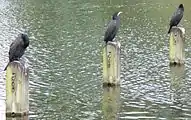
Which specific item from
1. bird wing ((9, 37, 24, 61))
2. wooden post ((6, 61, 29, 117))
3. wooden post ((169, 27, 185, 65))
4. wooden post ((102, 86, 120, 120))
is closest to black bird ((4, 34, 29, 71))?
bird wing ((9, 37, 24, 61))

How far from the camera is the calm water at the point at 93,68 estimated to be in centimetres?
1160

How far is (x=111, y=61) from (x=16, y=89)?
10.6 feet

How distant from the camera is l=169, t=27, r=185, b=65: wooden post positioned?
16.2 meters

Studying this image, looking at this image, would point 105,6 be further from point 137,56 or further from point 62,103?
point 62,103

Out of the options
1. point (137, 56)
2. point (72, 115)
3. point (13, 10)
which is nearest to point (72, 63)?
point (137, 56)

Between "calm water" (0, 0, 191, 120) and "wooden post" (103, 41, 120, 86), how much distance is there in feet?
1.25

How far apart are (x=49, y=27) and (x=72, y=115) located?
14.8 meters

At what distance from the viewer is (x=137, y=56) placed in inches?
700

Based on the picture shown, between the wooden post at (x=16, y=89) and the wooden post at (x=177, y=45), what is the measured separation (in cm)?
655

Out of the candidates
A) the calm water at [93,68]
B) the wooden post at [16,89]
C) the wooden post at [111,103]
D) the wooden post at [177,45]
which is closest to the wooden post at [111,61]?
the wooden post at [111,103]

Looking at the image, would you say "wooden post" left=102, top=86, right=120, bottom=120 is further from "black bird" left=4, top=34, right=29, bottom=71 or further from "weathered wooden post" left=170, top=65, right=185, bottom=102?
"black bird" left=4, top=34, right=29, bottom=71

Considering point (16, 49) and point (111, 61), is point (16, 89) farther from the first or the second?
point (111, 61)

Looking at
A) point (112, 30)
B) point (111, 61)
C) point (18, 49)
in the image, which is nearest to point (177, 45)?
point (112, 30)

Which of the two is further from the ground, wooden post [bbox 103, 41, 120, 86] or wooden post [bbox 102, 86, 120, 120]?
wooden post [bbox 103, 41, 120, 86]
